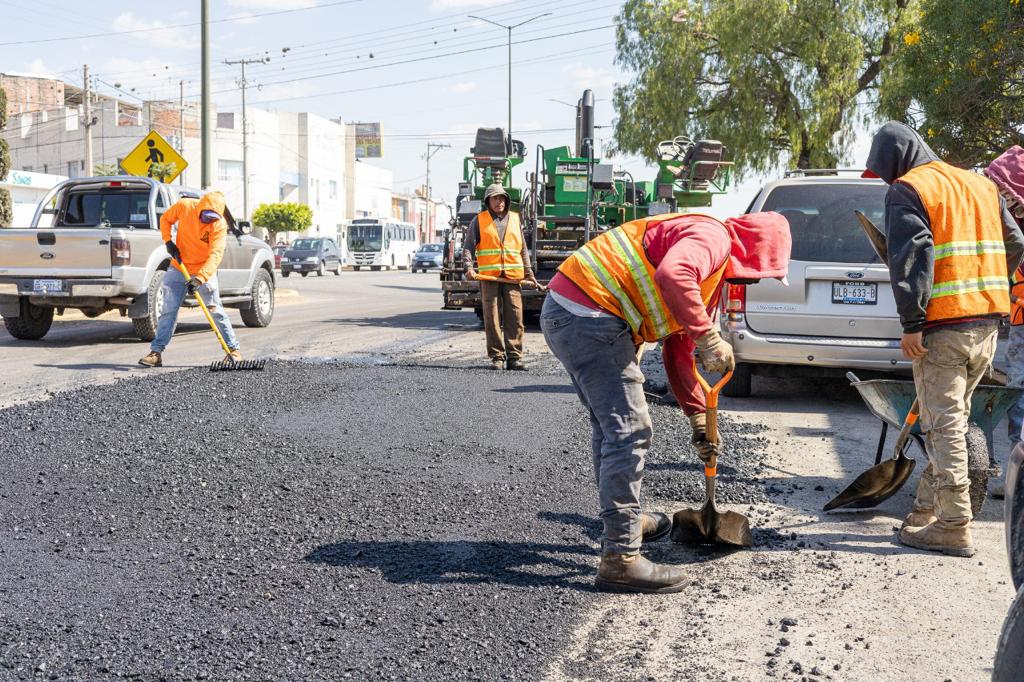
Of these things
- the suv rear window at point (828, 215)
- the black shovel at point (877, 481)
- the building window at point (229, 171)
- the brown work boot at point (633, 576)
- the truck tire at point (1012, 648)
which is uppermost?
the building window at point (229, 171)

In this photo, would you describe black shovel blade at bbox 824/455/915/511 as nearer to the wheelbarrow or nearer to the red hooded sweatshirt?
the wheelbarrow

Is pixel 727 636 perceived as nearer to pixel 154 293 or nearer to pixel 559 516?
pixel 559 516

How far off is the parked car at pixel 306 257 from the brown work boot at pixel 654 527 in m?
40.2

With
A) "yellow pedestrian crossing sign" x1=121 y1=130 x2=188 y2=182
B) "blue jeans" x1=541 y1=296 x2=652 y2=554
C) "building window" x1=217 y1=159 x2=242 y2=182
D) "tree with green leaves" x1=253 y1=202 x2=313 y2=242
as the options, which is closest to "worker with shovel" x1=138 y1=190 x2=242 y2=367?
"blue jeans" x1=541 y1=296 x2=652 y2=554

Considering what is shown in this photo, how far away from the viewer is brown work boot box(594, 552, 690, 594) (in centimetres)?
397

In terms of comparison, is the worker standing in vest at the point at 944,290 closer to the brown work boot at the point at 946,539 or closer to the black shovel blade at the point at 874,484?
the brown work boot at the point at 946,539

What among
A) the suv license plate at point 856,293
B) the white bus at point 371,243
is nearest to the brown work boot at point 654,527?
the suv license plate at point 856,293

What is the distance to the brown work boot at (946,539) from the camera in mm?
4520

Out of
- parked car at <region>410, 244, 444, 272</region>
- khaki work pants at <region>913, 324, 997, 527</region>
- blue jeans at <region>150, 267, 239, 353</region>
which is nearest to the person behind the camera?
khaki work pants at <region>913, 324, 997, 527</region>

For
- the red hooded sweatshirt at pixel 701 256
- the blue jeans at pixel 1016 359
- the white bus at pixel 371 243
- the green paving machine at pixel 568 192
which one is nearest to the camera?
the red hooded sweatshirt at pixel 701 256

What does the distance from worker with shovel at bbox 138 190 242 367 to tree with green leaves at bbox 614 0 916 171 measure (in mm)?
18214

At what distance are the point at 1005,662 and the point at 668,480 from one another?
357cm

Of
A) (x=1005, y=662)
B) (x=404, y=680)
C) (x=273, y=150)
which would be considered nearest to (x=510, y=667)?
(x=404, y=680)

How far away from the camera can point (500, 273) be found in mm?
10398
